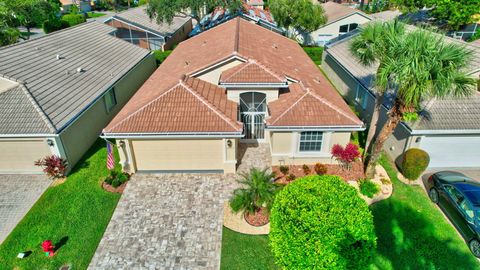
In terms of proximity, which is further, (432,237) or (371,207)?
(371,207)

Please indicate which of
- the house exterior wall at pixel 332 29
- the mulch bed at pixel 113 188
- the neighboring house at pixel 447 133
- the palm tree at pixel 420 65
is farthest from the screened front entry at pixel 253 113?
the house exterior wall at pixel 332 29

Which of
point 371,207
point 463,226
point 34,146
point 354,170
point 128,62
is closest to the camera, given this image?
point 463,226

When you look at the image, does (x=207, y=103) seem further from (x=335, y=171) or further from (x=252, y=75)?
(x=335, y=171)

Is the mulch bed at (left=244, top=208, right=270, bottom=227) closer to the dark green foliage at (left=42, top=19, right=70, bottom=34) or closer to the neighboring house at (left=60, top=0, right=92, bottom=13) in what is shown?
the dark green foliage at (left=42, top=19, right=70, bottom=34)

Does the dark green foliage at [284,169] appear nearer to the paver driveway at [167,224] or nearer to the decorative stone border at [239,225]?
the paver driveway at [167,224]

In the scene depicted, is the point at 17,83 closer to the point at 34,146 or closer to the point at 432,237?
the point at 34,146

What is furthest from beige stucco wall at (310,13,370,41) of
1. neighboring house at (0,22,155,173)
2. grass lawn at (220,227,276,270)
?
grass lawn at (220,227,276,270)

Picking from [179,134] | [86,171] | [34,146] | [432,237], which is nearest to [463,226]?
[432,237]
